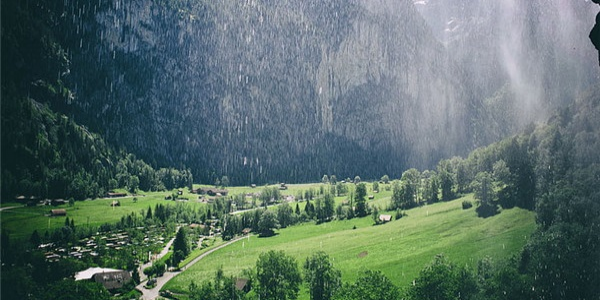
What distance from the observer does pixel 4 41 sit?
14500 cm

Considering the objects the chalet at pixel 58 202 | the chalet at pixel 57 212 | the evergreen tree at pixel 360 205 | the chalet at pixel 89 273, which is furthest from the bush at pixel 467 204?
the chalet at pixel 58 202

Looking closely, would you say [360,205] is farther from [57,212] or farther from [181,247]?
[57,212]

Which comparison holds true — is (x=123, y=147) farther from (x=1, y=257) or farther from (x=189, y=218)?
A: (x=1, y=257)

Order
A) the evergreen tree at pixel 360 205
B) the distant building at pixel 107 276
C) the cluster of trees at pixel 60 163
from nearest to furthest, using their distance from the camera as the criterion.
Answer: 1. the distant building at pixel 107 276
2. the evergreen tree at pixel 360 205
3. the cluster of trees at pixel 60 163

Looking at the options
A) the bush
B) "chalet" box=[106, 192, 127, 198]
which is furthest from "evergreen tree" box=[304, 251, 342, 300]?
"chalet" box=[106, 192, 127, 198]

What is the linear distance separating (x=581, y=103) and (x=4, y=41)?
A: 606 feet

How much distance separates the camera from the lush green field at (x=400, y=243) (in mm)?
64000

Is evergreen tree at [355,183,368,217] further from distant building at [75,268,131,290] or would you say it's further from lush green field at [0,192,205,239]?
distant building at [75,268,131,290]

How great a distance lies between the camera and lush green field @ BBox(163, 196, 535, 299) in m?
64.0

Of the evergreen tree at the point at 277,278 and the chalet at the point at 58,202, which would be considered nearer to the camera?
the evergreen tree at the point at 277,278

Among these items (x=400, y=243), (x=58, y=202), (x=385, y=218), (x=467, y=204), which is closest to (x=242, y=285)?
(x=400, y=243)

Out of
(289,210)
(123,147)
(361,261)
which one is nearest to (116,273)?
(361,261)

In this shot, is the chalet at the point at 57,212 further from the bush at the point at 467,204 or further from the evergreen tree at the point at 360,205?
the bush at the point at 467,204

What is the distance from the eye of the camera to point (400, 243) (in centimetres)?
7506
